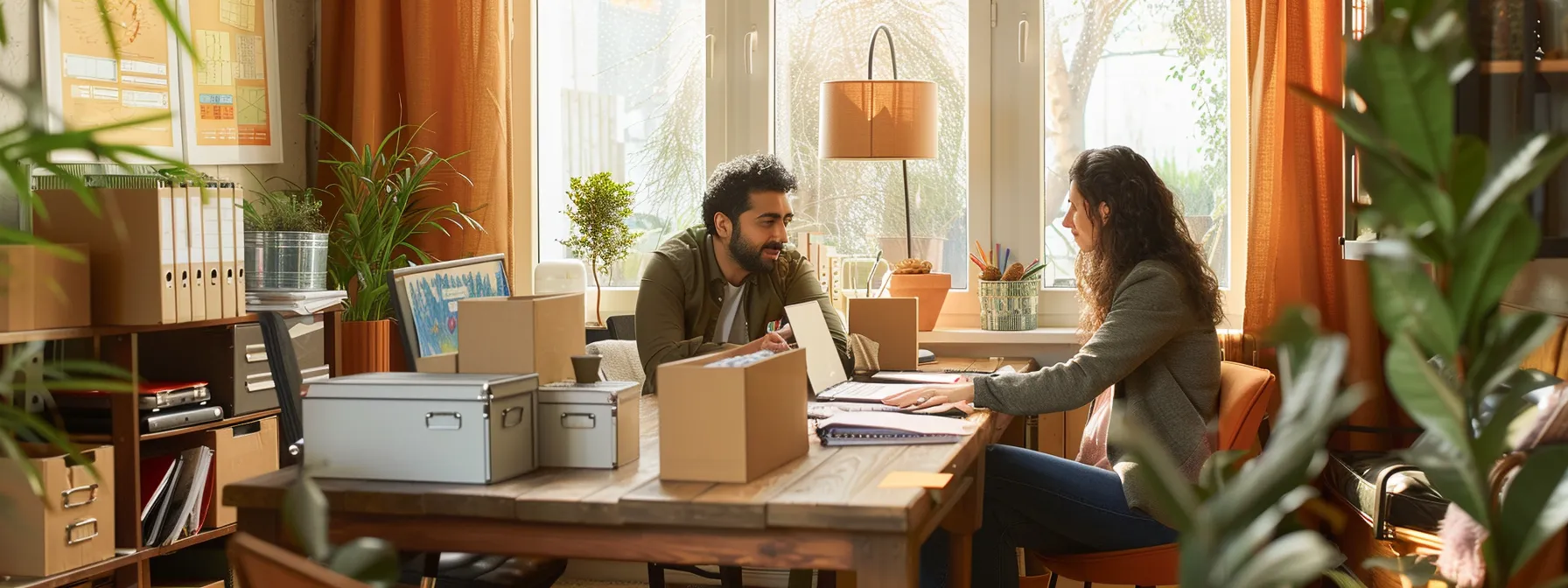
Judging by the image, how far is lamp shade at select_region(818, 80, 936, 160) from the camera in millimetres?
3623

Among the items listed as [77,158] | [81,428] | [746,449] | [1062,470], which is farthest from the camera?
[77,158]

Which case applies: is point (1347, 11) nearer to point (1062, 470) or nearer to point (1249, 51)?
point (1249, 51)

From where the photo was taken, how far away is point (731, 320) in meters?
3.30

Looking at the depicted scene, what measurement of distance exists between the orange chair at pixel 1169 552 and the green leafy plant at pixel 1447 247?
2014 millimetres

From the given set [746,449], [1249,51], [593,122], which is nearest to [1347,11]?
[1249,51]

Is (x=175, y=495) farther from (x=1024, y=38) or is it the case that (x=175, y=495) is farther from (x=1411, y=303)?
(x=1411, y=303)

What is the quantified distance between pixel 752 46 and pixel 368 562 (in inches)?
148

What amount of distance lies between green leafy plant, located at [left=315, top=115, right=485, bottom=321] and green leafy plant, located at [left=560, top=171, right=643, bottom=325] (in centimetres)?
31

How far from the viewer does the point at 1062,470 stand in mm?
2467

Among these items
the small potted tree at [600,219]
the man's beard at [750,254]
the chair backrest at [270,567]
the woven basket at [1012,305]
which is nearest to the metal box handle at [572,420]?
the chair backrest at [270,567]

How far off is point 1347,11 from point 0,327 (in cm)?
294

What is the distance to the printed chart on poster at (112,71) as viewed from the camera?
9.90 ft

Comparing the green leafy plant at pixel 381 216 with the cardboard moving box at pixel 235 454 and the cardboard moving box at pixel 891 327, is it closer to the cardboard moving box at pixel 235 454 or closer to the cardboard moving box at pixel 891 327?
the cardboard moving box at pixel 235 454

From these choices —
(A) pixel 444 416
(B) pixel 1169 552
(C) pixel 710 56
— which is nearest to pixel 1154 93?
(C) pixel 710 56
